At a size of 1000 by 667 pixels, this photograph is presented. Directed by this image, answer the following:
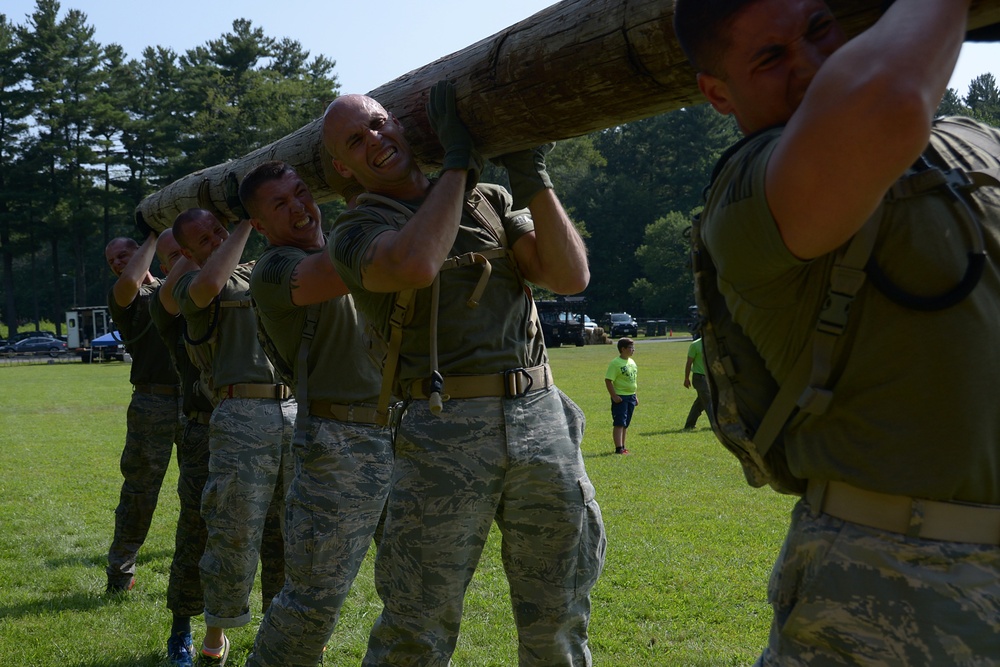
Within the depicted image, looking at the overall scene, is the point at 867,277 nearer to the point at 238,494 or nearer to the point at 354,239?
the point at 354,239

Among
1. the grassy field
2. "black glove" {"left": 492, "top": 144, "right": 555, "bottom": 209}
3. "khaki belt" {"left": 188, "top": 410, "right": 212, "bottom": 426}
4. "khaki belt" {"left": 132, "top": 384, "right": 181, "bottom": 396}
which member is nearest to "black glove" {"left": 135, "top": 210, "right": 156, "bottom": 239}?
"khaki belt" {"left": 132, "top": 384, "right": 181, "bottom": 396}

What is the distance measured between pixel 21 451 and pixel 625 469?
31.5ft

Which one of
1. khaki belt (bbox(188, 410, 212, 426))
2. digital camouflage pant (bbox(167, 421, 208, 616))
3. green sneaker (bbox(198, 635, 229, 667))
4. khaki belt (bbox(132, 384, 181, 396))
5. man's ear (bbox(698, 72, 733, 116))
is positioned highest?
man's ear (bbox(698, 72, 733, 116))

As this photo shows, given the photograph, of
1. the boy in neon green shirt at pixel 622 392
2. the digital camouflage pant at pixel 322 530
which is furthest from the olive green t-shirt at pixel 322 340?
the boy in neon green shirt at pixel 622 392

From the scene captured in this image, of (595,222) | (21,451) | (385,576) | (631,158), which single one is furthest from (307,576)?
(631,158)

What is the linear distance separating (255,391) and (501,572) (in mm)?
2692

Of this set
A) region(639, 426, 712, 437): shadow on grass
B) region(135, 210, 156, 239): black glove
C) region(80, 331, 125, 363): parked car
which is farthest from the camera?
region(80, 331, 125, 363): parked car

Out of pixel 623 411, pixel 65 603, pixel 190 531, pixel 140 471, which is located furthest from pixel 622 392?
pixel 190 531

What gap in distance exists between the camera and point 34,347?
5244 centimetres

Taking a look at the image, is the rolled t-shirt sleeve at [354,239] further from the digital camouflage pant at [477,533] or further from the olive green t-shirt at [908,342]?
the olive green t-shirt at [908,342]

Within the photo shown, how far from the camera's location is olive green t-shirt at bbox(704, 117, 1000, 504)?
1569mm

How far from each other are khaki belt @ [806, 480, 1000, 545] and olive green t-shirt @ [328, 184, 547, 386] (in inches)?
66.5

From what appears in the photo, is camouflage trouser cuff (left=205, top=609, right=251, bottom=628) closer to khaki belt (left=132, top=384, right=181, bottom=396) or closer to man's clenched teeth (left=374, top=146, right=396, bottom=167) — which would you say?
khaki belt (left=132, top=384, right=181, bottom=396)

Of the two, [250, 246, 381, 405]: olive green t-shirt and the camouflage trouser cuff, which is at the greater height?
[250, 246, 381, 405]: olive green t-shirt
